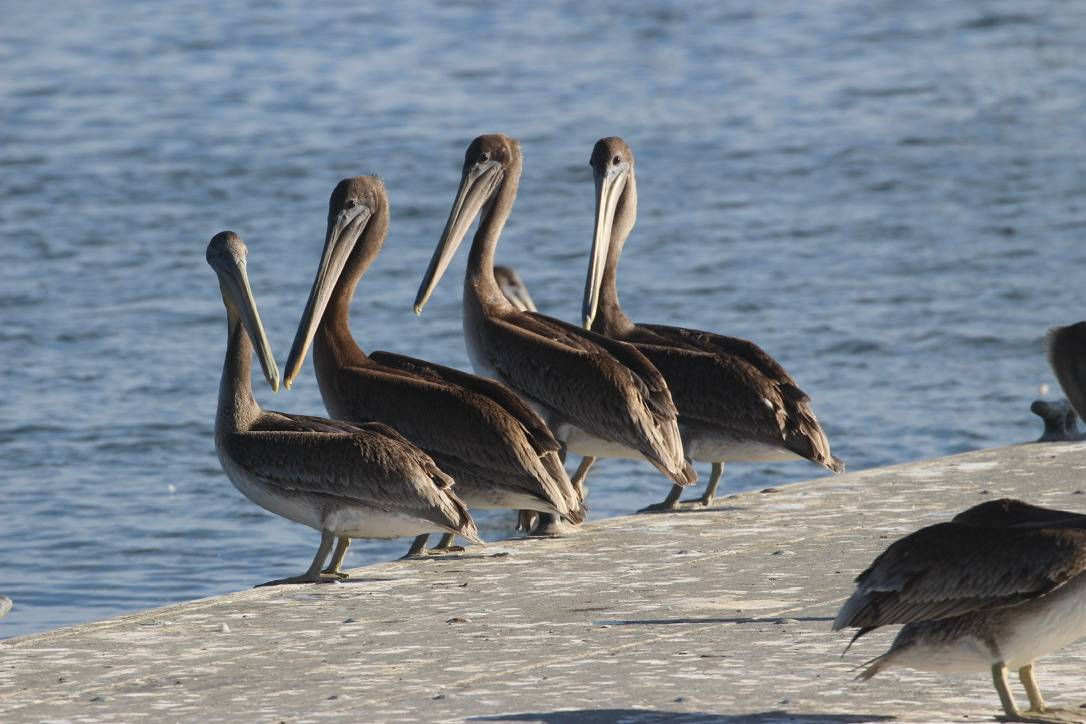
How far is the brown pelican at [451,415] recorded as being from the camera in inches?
245

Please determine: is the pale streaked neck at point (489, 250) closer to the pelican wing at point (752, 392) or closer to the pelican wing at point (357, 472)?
the pelican wing at point (752, 392)

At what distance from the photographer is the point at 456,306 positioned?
544 inches

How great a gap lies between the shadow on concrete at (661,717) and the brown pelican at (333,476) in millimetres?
1714

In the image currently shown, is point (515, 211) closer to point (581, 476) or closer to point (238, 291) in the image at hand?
point (581, 476)

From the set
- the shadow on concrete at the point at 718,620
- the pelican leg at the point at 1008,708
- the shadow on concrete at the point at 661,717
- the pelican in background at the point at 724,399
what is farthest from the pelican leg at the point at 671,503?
the pelican leg at the point at 1008,708

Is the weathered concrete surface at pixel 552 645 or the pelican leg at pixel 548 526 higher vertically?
the weathered concrete surface at pixel 552 645

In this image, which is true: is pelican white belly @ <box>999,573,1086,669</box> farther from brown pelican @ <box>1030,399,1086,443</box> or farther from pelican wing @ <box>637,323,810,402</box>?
brown pelican @ <box>1030,399,1086,443</box>

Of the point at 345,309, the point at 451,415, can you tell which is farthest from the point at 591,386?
the point at 345,309

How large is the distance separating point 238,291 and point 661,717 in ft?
8.69

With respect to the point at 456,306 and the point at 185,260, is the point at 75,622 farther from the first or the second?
the point at 185,260

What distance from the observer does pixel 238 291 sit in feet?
20.5

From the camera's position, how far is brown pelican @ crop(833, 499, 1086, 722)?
3.92m

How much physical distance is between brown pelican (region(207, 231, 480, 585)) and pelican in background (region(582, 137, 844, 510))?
1.37 meters

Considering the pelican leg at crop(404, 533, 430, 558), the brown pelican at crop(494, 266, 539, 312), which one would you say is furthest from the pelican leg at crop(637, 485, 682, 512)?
the brown pelican at crop(494, 266, 539, 312)
